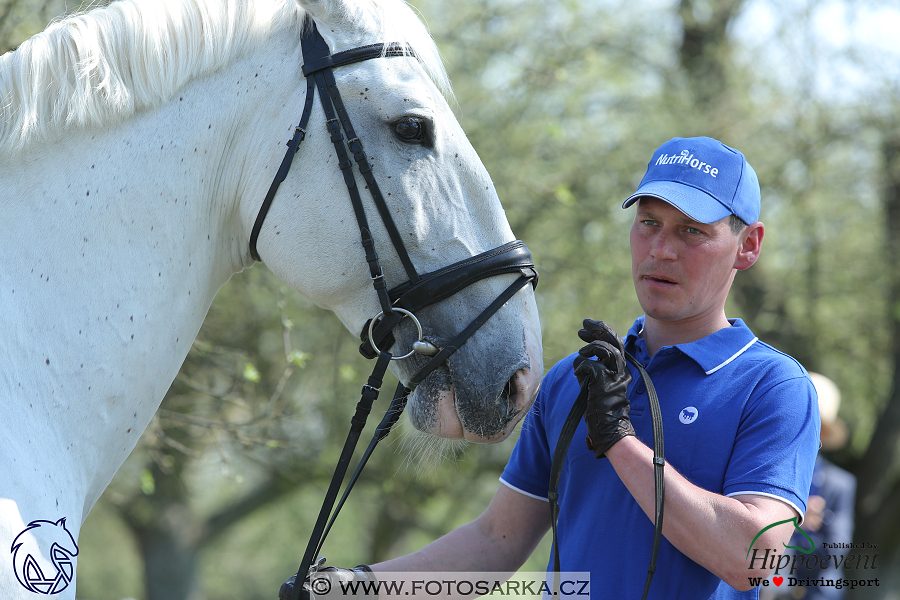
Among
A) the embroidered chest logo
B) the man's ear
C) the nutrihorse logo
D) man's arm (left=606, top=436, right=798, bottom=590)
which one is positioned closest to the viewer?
the nutrihorse logo

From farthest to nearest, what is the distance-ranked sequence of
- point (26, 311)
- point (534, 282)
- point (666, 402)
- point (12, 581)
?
point (534, 282) < point (666, 402) < point (26, 311) < point (12, 581)

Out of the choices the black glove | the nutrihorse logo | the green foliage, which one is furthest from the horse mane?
the green foliage

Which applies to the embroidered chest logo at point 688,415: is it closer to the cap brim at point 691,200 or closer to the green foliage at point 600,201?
the cap brim at point 691,200

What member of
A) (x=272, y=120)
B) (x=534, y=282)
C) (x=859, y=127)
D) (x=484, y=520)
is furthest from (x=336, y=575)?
(x=859, y=127)

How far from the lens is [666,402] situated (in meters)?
1.93

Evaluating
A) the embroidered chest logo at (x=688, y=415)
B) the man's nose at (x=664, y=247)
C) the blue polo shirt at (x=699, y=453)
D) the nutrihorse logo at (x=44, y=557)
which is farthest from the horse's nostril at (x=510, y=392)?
the nutrihorse logo at (x=44, y=557)

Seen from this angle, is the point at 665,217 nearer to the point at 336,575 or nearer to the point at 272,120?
the point at 272,120

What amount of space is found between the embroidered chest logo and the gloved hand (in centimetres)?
101

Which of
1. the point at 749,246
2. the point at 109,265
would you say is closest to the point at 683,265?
the point at 749,246

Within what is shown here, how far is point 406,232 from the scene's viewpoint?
192 cm

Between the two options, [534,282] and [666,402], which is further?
[534,282]

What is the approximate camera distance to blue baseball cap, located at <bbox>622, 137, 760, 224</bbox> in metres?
1.96

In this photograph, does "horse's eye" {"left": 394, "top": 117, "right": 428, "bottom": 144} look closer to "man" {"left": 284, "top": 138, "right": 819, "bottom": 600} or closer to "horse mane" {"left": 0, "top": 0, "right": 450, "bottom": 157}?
"horse mane" {"left": 0, "top": 0, "right": 450, "bottom": 157}

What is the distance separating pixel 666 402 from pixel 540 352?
0.37 meters
